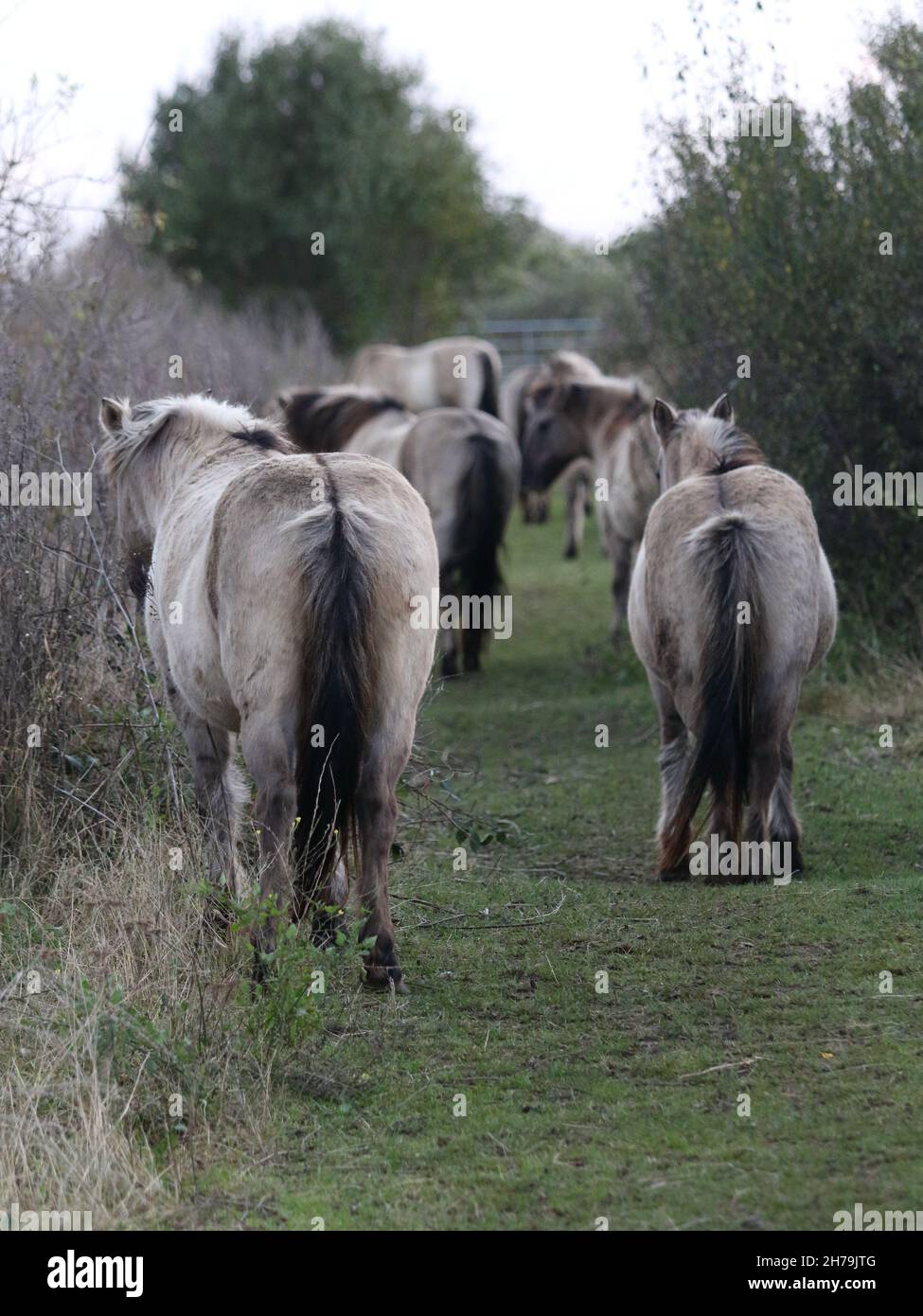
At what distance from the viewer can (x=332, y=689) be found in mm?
4672

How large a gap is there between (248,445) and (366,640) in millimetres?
1572

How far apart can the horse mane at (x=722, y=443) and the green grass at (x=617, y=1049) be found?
1.76 metres

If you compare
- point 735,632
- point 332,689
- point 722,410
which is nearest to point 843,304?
point 722,410

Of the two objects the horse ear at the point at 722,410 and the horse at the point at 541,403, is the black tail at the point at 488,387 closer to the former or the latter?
the horse at the point at 541,403

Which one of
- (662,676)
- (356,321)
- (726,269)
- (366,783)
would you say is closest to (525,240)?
(356,321)

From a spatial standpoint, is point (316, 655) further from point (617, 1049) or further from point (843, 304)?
point (843, 304)

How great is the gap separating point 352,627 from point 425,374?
16248 millimetres

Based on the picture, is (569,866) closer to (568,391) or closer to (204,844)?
(204,844)

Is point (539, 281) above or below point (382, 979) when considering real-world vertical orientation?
above

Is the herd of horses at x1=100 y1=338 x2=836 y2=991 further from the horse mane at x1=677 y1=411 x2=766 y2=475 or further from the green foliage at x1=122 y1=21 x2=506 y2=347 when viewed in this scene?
the green foliage at x1=122 y1=21 x2=506 y2=347

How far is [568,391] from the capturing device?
14.8 metres

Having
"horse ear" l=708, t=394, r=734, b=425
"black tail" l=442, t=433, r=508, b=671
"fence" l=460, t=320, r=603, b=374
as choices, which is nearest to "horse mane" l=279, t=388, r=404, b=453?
"black tail" l=442, t=433, r=508, b=671

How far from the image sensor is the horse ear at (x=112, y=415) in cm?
661

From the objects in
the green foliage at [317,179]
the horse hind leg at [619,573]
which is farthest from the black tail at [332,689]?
the green foliage at [317,179]
